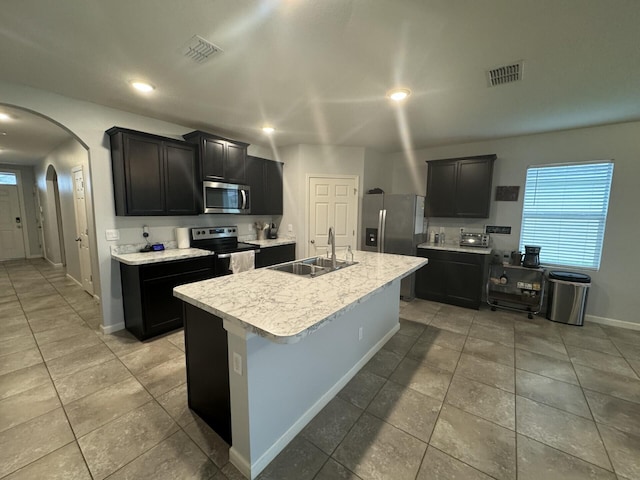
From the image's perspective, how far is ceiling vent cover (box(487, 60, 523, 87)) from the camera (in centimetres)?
204

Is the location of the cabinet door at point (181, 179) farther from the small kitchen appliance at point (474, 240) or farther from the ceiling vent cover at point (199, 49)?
the small kitchen appliance at point (474, 240)

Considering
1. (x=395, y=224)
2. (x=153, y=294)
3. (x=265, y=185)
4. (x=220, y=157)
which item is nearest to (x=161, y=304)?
(x=153, y=294)

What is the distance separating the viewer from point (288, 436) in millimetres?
1660

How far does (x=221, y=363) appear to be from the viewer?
159 cm

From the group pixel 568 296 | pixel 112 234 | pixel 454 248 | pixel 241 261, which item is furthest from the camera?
pixel 454 248

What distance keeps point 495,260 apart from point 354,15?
3.91 metres

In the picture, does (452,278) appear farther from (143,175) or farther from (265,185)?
(143,175)

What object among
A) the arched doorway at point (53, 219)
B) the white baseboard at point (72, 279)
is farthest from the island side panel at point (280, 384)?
the arched doorway at point (53, 219)

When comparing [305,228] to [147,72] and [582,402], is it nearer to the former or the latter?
[147,72]

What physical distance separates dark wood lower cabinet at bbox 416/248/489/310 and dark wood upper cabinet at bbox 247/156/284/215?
102 inches

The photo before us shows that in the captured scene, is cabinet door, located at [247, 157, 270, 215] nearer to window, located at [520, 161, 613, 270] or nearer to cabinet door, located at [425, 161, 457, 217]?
cabinet door, located at [425, 161, 457, 217]

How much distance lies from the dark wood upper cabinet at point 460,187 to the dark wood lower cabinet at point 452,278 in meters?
0.70

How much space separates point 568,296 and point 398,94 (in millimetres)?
3418

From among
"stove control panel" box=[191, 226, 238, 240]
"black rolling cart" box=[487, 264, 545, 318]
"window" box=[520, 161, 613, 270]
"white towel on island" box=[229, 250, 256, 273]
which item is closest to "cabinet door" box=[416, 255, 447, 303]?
"black rolling cart" box=[487, 264, 545, 318]
